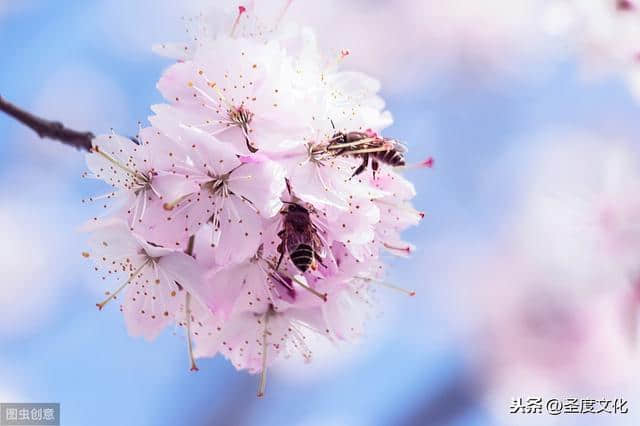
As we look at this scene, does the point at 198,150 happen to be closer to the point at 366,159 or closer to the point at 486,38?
the point at 366,159

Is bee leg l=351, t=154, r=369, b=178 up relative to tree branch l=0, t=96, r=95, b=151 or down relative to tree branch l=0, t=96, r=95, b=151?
down

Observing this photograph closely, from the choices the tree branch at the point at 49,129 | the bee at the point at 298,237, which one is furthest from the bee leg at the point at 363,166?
the tree branch at the point at 49,129

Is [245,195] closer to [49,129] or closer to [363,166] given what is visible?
A: [363,166]

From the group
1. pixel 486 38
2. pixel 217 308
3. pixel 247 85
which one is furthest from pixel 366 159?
pixel 486 38

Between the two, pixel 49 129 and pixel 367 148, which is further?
pixel 49 129

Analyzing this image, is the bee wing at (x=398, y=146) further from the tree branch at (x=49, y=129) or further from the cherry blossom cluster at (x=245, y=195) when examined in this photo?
the tree branch at (x=49, y=129)

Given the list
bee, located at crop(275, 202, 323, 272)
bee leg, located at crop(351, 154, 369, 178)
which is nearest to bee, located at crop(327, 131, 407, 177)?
bee leg, located at crop(351, 154, 369, 178)

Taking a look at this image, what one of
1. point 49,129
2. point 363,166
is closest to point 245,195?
point 363,166

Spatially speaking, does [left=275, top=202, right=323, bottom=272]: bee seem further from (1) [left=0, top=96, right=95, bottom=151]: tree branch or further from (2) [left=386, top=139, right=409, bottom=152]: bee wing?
(1) [left=0, top=96, right=95, bottom=151]: tree branch
